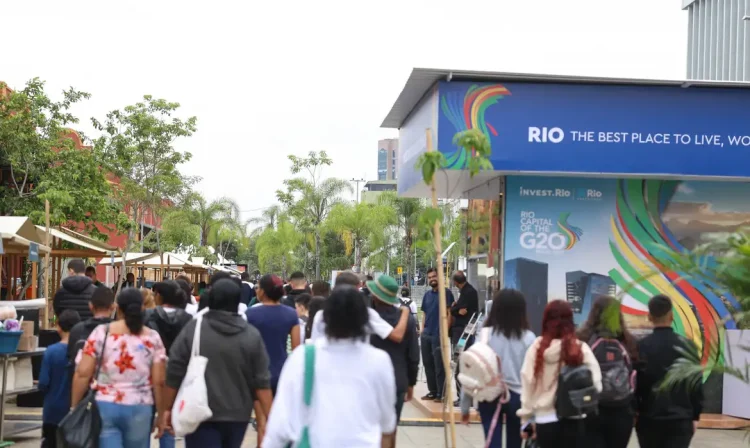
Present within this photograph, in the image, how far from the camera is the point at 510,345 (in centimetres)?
765

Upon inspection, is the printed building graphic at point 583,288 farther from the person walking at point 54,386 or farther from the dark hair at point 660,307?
the person walking at point 54,386

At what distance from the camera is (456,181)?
592 inches

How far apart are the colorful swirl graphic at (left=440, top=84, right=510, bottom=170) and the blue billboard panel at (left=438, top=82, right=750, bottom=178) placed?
0.04 ft

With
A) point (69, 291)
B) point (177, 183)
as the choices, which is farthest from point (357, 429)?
point (177, 183)

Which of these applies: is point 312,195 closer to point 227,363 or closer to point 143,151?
point 143,151

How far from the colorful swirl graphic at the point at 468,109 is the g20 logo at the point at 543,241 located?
1352mm

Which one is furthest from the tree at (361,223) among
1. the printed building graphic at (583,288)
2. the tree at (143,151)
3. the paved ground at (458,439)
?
the paved ground at (458,439)

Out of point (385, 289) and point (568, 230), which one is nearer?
point (385, 289)

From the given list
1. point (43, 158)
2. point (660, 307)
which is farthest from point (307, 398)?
point (43, 158)

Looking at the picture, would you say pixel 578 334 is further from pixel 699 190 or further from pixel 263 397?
pixel 699 190

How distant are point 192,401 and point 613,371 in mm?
2925

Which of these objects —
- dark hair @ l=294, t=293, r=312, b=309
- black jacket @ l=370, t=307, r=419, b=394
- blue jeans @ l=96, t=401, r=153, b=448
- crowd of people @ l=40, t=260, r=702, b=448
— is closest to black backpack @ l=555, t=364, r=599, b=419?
crowd of people @ l=40, t=260, r=702, b=448

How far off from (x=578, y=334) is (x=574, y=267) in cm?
638

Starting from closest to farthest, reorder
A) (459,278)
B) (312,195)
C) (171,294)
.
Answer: (171,294), (459,278), (312,195)
